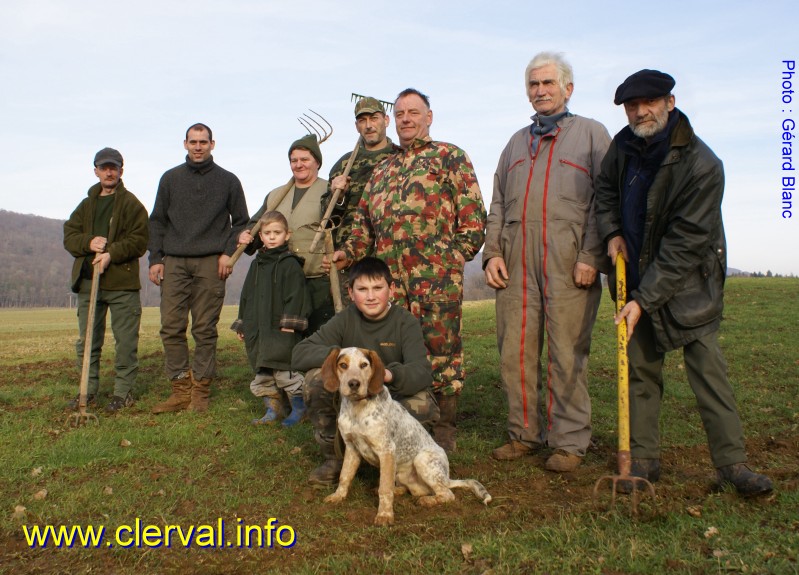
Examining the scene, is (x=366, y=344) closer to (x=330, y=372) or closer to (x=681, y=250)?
(x=330, y=372)

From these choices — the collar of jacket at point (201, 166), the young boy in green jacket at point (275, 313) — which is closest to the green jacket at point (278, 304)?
the young boy in green jacket at point (275, 313)

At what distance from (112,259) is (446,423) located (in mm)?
5198

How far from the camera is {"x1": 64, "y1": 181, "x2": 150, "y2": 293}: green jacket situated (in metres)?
8.61

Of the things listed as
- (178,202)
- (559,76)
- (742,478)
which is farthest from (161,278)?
(742,478)

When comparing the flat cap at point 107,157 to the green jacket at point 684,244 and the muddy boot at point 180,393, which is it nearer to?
the muddy boot at point 180,393

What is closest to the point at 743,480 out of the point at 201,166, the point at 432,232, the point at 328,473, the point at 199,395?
the point at 328,473

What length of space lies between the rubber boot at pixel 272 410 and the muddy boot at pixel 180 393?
1336mm

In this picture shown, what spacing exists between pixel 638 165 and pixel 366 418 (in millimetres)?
2969

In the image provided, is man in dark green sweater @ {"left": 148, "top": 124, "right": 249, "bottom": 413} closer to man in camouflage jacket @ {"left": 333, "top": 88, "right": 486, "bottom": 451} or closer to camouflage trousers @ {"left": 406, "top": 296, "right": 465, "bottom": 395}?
man in camouflage jacket @ {"left": 333, "top": 88, "right": 486, "bottom": 451}

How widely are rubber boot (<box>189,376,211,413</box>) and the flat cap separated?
3.22m

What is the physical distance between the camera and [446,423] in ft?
21.2

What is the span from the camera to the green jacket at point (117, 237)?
8609 mm

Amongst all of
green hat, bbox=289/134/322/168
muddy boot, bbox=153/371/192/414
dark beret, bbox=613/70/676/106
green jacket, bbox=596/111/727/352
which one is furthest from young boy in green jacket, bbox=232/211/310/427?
dark beret, bbox=613/70/676/106

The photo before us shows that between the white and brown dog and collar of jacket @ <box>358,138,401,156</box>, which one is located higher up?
collar of jacket @ <box>358,138,401,156</box>
